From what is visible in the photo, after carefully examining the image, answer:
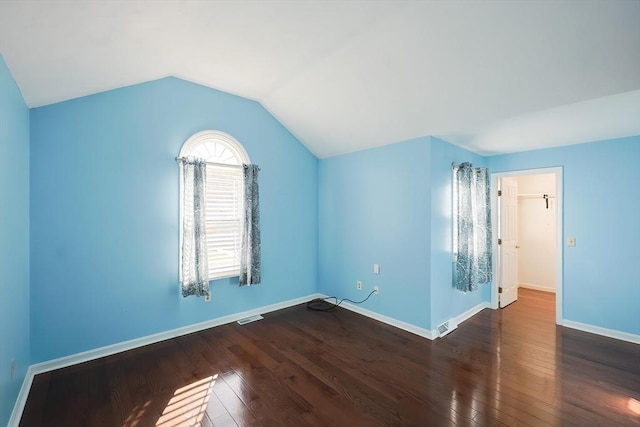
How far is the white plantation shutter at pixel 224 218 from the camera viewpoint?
3469mm

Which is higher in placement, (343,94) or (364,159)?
(343,94)

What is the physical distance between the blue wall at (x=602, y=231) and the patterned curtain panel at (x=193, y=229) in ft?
14.8

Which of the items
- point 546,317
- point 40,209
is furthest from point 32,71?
point 546,317

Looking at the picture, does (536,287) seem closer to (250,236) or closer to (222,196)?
(250,236)

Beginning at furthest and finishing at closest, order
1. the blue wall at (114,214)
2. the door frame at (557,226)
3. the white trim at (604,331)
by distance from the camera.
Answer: the door frame at (557,226), the white trim at (604,331), the blue wall at (114,214)

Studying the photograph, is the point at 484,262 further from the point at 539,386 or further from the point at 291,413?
the point at 291,413

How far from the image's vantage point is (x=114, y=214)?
111 inches

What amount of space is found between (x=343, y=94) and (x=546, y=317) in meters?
4.07

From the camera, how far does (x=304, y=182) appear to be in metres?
4.50

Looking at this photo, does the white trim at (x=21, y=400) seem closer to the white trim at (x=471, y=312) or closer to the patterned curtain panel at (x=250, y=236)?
the patterned curtain panel at (x=250, y=236)

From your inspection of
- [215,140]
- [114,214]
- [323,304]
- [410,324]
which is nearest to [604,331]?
[410,324]

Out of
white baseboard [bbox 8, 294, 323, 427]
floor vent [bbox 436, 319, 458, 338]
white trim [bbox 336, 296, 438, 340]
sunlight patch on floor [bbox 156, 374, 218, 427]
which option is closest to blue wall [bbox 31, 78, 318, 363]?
white baseboard [bbox 8, 294, 323, 427]

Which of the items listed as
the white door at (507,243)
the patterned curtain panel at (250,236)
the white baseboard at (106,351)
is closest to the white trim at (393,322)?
the white baseboard at (106,351)

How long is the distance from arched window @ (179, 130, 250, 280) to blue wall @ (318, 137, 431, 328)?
57.3 inches
